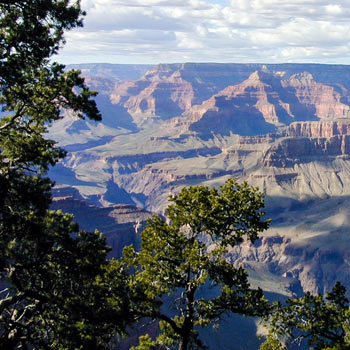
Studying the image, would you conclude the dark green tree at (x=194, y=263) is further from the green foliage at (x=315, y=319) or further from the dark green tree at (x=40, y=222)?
the dark green tree at (x=40, y=222)

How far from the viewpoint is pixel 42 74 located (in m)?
14.4

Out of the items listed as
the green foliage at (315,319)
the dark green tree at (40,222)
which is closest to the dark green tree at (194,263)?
the green foliage at (315,319)

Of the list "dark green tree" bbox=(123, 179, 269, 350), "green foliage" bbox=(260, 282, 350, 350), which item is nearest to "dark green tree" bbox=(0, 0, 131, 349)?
"dark green tree" bbox=(123, 179, 269, 350)

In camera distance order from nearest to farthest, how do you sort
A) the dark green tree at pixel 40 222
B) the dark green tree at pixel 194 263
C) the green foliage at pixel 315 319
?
the dark green tree at pixel 40 222 → the green foliage at pixel 315 319 → the dark green tree at pixel 194 263

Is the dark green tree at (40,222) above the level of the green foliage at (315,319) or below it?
above

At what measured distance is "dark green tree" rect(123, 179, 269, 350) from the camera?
15758mm

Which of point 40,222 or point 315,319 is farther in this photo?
point 315,319

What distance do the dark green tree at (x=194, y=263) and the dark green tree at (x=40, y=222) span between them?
1689mm

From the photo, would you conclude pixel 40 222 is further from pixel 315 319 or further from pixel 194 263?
pixel 315 319

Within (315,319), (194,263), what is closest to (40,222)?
(194,263)

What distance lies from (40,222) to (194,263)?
15.1 feet

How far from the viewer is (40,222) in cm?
1356

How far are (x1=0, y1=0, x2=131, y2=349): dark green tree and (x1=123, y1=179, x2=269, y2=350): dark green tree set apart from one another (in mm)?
1689

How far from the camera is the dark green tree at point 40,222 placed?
13.0 metres
